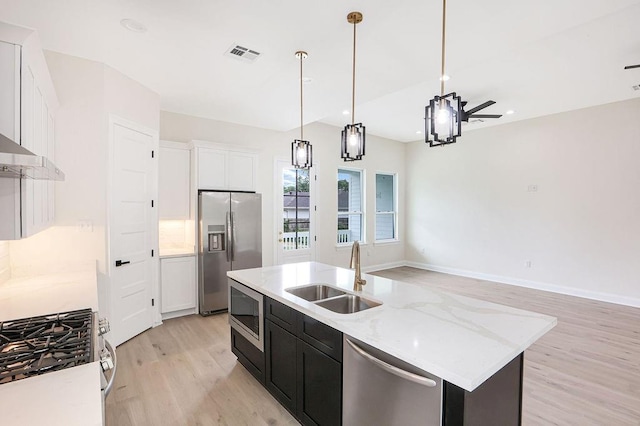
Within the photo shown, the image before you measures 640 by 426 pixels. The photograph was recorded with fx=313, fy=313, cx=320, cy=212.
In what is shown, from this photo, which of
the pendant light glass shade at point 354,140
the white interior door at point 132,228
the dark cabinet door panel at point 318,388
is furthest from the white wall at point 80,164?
the pendant light glass shade at point 354,140

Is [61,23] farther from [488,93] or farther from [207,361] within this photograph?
[488,93]

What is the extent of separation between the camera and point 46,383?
3.35 ft

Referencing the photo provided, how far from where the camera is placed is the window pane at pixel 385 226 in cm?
758

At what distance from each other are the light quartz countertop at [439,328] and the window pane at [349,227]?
4.39 m

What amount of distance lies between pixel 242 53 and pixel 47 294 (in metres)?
2.48

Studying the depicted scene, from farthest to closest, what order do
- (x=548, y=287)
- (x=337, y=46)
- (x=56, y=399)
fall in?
(x=548, y=287) → (x=337, y=46) → (x=56, y=399)

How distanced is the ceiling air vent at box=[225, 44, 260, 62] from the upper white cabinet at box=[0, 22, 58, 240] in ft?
4.58

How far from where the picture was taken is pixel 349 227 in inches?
276

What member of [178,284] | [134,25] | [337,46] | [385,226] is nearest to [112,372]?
[134,25]

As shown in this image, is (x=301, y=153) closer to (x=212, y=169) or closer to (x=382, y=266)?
(x=212, y=169)

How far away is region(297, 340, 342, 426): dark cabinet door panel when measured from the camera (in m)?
1.77

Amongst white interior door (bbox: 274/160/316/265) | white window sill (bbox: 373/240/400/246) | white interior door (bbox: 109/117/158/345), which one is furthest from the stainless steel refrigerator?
white window sill (bbox: 373/240/400/246)

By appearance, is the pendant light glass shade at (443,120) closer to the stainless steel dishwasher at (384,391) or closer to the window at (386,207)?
the stainless steel dishwasher at (384,391)

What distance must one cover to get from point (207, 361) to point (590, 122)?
6.57 metres
